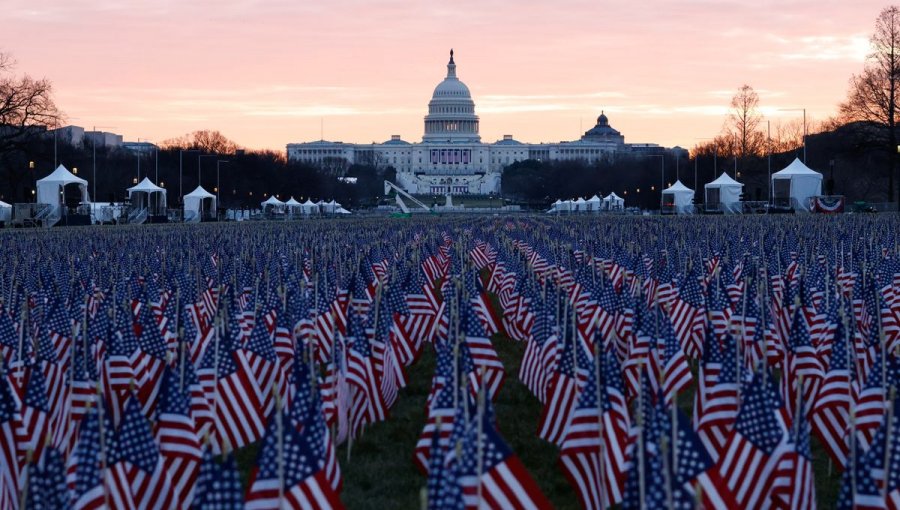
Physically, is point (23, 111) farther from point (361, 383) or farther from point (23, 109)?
point (361, 383)

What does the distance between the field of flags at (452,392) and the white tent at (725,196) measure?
62025 millimetres

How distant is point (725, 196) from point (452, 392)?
78.6 m

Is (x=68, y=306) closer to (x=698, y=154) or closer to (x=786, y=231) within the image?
(x=786, y=231)

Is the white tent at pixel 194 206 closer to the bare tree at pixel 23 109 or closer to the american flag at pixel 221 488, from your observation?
the bare tree at pixel 23 109

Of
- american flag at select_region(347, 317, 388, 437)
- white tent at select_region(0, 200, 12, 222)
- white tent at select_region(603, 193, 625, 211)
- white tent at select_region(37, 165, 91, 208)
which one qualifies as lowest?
american flag at select_region(347, 317, 388, 437)

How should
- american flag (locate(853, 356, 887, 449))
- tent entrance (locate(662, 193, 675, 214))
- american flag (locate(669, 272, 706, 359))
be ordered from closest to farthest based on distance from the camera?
american flag (locate(853, 356, 887, 449))
american flag (locate(669, 272, 706, 359))
tent entrance (locate(662, 193, 675, 214))

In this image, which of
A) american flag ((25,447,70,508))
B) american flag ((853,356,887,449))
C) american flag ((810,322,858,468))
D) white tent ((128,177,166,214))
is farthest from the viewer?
white tent ((128,177,166,214))

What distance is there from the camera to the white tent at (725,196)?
8450 cm

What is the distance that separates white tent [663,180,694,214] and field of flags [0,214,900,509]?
68.8 m

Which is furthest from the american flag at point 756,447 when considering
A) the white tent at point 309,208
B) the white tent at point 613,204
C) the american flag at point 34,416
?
the white tent at point 613,204

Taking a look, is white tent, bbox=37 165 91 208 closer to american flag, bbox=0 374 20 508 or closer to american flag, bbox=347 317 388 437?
american flag, bbox=347 317 388 437

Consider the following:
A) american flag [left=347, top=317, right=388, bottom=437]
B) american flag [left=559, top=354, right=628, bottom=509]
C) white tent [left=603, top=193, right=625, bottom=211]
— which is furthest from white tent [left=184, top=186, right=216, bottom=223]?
american flag [left=559, top=354, right=628, bottom=509]

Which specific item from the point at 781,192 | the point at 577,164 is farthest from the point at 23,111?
the point at 577,164

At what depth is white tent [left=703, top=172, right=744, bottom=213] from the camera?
84.5 m
